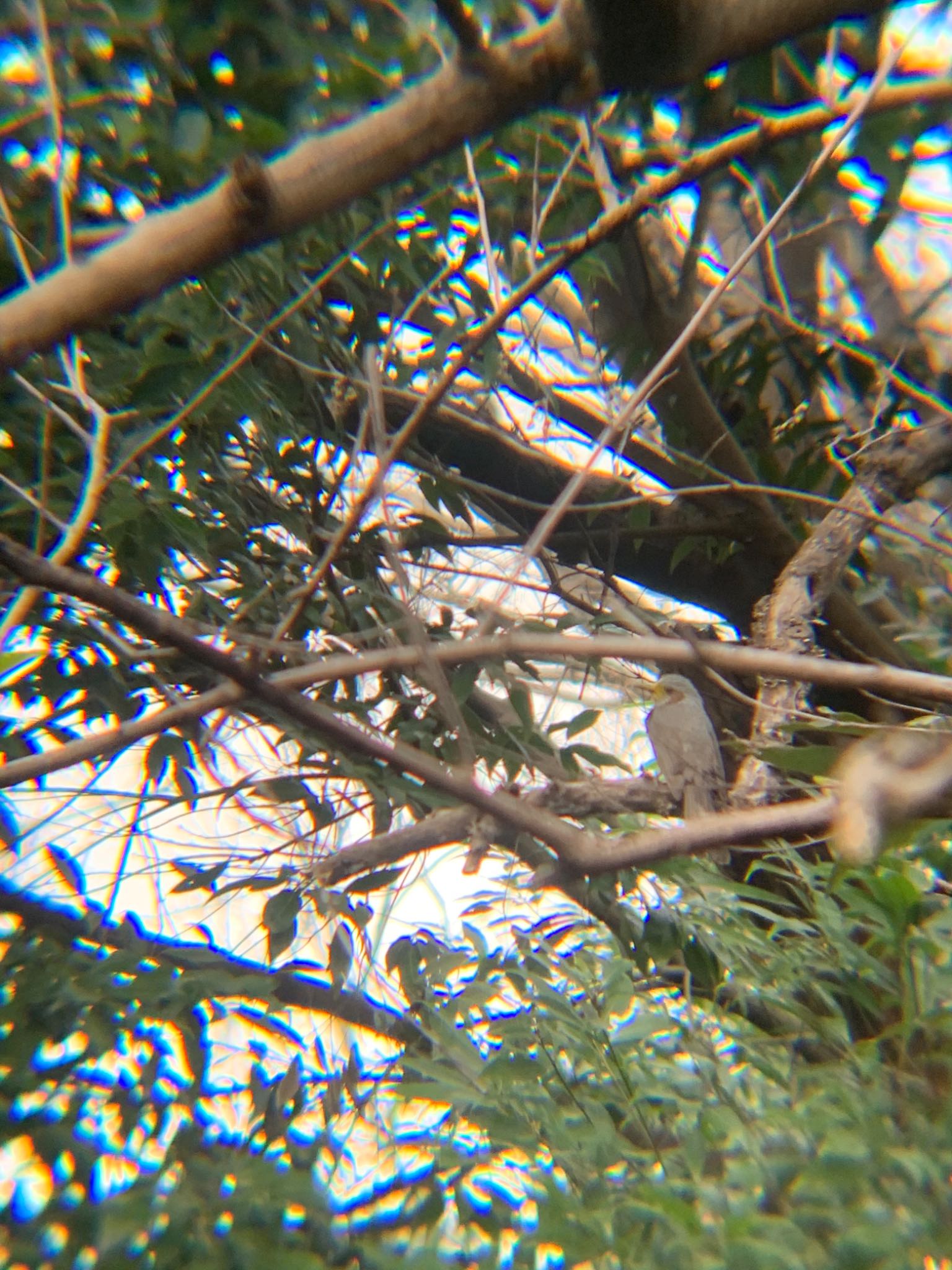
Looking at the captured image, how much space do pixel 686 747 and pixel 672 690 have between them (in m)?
0.21

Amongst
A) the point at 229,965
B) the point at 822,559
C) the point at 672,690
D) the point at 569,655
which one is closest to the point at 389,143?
the point at 569,655

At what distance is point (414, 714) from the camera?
150cm

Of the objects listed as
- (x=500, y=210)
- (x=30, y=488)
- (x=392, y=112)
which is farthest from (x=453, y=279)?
(x=392, y=112)

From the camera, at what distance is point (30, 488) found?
115 centimetres

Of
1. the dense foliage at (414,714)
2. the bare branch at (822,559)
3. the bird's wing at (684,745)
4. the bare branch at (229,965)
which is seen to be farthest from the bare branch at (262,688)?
the bird's wing at (684,745)

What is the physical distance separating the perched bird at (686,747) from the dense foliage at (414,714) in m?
0.06

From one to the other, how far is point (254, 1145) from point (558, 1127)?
1.00 ft

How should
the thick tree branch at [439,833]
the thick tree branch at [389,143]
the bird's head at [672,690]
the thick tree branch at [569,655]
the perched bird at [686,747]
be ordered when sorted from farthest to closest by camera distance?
the bird's head at [672,690], the perched bird at [686,747], the thick tree branch at [439,833], the thick tree branch at [569,655], the thick tree branch at [389,143]

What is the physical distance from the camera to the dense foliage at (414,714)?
0.80 meters

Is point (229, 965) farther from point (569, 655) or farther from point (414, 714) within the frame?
point (569, 655)

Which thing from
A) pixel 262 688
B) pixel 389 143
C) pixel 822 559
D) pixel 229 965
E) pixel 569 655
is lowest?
pixel 229 965

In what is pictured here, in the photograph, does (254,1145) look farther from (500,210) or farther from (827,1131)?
(500,210)

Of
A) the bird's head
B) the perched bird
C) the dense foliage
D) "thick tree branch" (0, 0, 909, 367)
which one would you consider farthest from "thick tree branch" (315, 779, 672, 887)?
"thick tree branch" (0, 0, 909, 367)

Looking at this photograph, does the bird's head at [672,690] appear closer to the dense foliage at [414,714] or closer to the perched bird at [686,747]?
the perched bird at [686,747]
